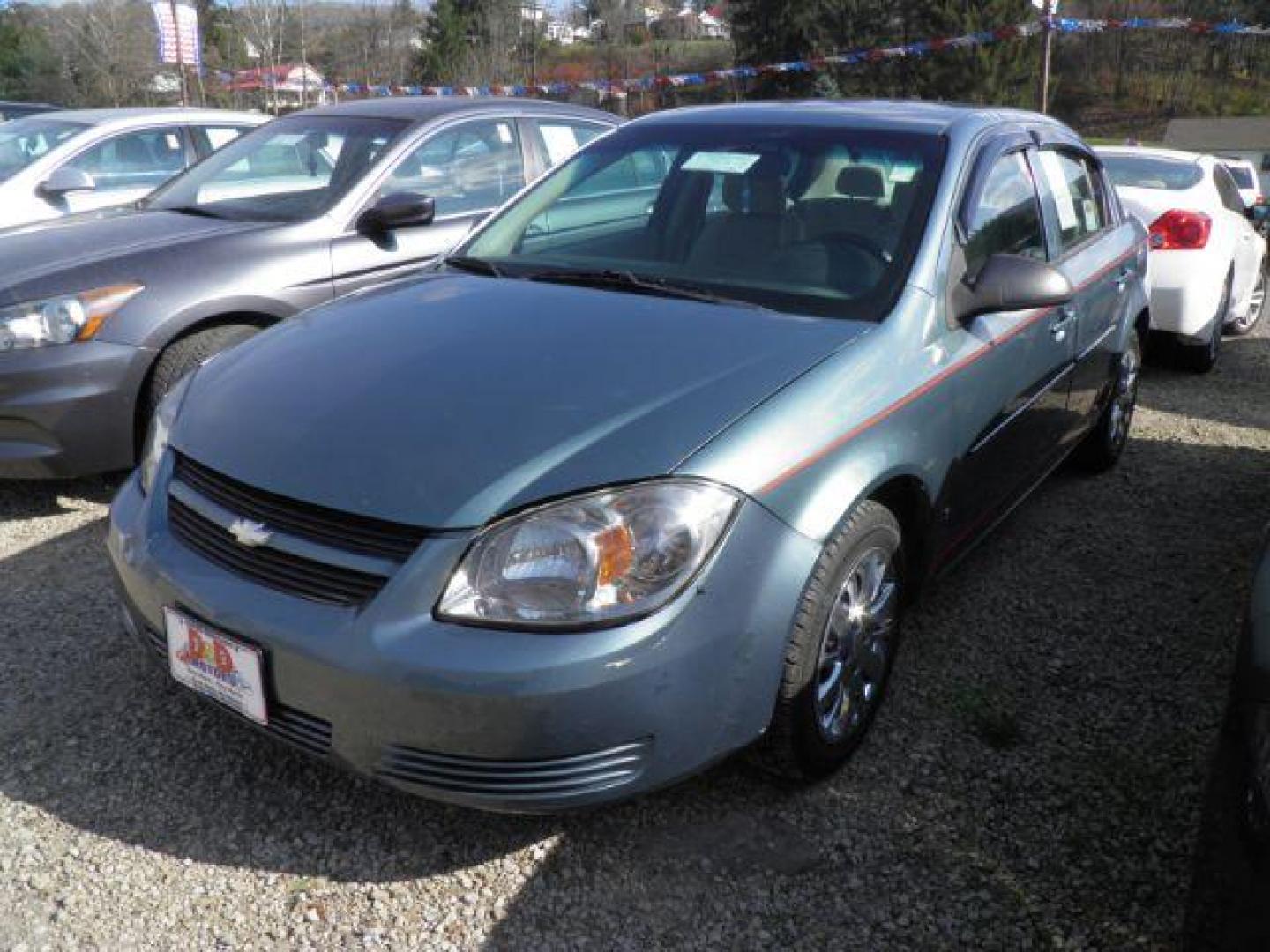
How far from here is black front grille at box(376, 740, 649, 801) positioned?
200cm

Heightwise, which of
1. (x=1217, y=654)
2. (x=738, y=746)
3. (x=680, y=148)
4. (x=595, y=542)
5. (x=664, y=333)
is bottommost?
(x=1217, y=654)

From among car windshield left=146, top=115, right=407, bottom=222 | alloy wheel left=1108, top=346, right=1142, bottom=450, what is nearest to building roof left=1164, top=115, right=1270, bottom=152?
alloy wheel left=1108, top=346, right=1142, bottom=450

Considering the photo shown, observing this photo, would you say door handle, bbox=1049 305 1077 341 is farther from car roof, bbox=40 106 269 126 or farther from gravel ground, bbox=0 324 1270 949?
car roof, bbox=40 106 269 126

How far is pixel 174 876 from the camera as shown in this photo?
2.23 m

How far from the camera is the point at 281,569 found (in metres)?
2.13

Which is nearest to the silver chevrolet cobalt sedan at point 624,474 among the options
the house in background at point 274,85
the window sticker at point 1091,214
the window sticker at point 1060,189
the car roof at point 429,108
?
the window sticker at point 1060,189

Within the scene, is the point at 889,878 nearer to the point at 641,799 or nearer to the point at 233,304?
the point at 641,799

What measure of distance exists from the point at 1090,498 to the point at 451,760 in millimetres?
3412

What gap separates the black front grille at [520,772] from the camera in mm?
2002

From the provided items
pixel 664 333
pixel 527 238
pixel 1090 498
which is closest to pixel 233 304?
pixel 527 238

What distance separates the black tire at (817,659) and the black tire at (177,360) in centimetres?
255

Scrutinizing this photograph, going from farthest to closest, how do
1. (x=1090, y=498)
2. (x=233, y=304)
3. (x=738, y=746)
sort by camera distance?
(x=1090, y=498) < (x=233, y=304) < (x=738, y=746)

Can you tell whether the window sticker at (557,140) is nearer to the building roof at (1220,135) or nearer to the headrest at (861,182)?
the headrest at (861,182)

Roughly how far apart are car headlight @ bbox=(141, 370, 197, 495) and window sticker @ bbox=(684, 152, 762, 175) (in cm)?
162
